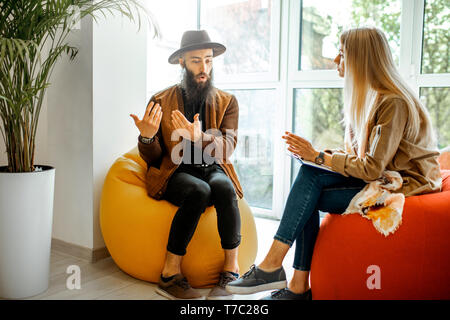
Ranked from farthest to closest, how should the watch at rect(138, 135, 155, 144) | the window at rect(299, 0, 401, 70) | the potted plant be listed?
the window at rect(299, 0, 401, 70) < the watch at rect(138, 135, 155, 144) < the potted plant

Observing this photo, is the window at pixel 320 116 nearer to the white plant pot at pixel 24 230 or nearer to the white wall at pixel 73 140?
the white wall at pixel 73 140

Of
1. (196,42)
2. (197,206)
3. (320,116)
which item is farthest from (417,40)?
(197,206)

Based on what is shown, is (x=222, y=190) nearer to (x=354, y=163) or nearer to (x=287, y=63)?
(x=354, y=163)

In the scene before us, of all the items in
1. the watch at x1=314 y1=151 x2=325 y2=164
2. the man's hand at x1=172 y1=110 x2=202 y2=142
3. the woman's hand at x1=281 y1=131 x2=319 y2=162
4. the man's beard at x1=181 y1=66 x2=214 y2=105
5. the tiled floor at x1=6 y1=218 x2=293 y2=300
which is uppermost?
the man's beard at x1=181 y1=66 x2=214 y2=105

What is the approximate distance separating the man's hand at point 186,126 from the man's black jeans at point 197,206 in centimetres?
22

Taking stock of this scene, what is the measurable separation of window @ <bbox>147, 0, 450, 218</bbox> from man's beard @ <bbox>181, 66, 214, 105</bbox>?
1.05m

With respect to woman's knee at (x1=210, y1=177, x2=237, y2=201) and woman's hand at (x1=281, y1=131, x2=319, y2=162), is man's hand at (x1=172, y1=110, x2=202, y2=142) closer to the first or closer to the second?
woman's knee at (x1=210, y1=177, x2=237, y2=201)

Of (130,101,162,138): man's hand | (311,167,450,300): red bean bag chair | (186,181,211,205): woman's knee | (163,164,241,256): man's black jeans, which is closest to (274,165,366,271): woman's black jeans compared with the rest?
(311,167,450,300): red bean bag chair

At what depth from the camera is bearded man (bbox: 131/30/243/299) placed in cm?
205

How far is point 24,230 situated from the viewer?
1.95 m

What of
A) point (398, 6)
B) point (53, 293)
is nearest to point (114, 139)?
point (53, 293)

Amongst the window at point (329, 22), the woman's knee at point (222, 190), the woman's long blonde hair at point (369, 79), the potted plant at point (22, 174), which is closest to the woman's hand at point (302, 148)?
the woman's long blonde hair at point (369, 79)

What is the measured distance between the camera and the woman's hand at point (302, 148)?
1.83 metres
